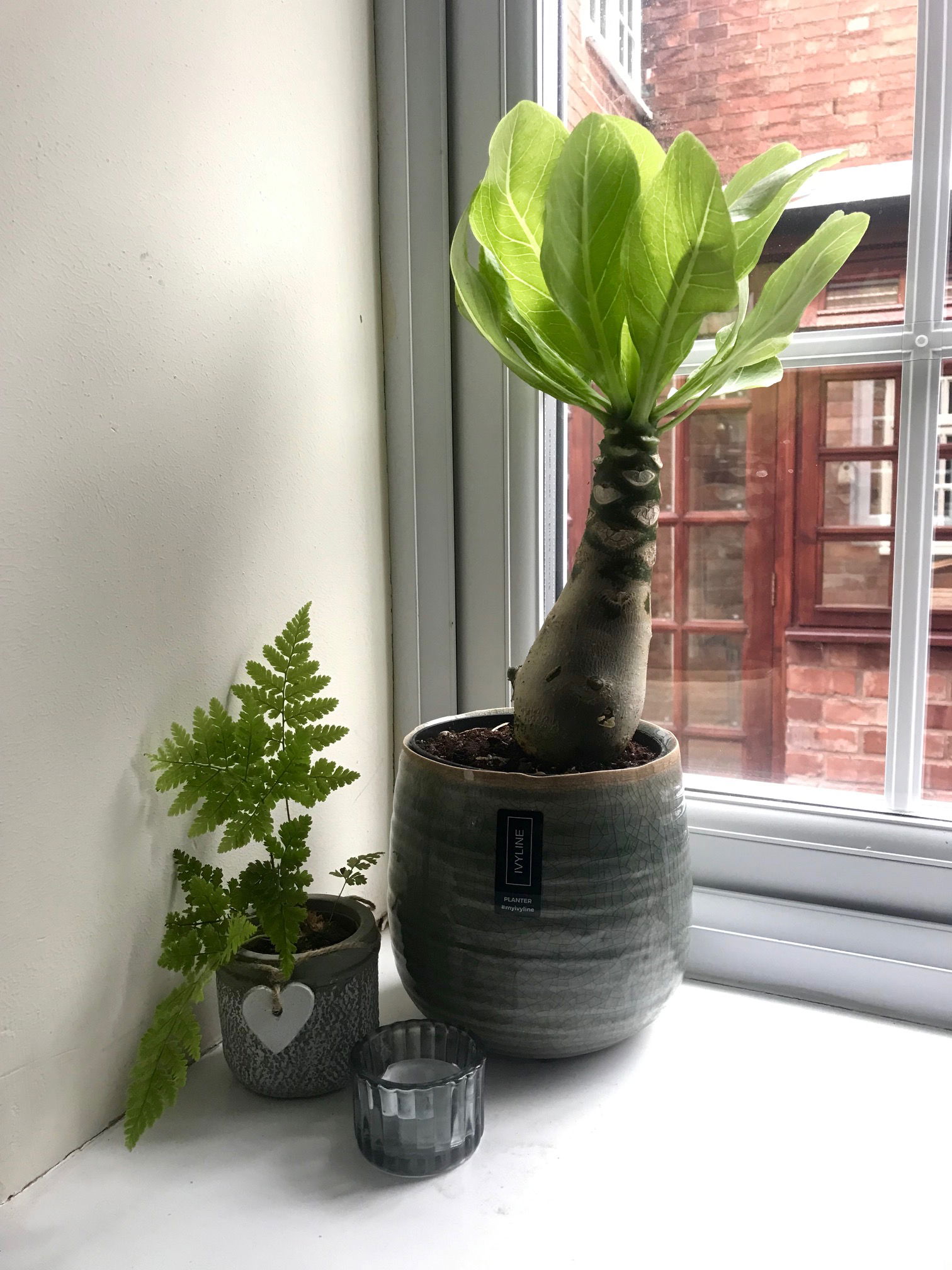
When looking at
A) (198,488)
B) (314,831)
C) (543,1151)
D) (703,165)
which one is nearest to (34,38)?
(198,488)

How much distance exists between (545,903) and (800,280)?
18.4 inches

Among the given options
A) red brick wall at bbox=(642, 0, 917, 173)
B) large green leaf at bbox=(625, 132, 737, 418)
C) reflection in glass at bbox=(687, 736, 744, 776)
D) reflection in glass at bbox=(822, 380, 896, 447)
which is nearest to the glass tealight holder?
reflection in glass at bbox=(687, 736, 744, 776)

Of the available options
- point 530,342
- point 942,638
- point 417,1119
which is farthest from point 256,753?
point 942,638

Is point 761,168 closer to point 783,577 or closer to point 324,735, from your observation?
point 783,577

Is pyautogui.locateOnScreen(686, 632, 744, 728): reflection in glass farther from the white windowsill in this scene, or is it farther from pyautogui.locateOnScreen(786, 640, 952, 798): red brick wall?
the white windowsill

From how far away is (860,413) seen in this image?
84cm

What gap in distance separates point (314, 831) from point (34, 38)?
2.00 feet

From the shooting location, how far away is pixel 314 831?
0.85m

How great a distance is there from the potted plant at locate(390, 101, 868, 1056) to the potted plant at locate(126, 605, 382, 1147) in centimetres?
7

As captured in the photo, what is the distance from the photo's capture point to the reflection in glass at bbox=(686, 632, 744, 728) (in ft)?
3.03

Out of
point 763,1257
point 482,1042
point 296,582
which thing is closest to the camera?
point 763,1257

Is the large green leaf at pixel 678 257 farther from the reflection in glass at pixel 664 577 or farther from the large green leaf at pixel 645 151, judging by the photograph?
the reflection in glass at pixel 664 577

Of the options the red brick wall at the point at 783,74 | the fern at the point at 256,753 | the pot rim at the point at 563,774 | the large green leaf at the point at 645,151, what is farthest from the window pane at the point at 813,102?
the fern at the point at 256,753

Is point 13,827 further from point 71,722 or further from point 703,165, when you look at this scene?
point 703,165
